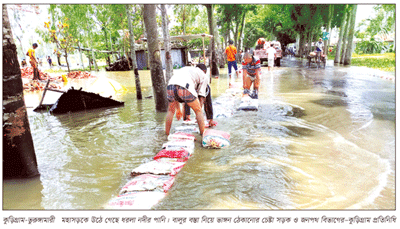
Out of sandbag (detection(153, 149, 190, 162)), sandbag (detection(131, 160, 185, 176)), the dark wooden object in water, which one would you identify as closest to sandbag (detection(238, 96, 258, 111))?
sandbag (detection(153, 149, 190, 162))

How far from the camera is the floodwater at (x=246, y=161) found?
8.36 ft

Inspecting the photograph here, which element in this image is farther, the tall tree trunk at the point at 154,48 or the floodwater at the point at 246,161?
the tall tree trunk at the point at 154,48

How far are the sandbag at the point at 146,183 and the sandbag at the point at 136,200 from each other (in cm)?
8

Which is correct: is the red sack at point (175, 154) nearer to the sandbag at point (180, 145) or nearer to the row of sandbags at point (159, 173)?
the row of sandbags at point (159, 173)

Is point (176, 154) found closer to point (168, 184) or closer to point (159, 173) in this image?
point (159, 173)

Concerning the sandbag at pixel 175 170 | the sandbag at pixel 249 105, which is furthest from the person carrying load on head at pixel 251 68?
the sandbag at pixel 175 170

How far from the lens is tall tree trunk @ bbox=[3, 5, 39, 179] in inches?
105

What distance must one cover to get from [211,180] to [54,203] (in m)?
1.67

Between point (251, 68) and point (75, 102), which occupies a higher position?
point (251, 68)

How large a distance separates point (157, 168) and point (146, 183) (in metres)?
0.40

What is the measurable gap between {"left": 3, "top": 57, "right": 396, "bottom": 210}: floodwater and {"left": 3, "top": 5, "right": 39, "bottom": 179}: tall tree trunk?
0.18 m

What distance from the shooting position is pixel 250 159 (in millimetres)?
3467

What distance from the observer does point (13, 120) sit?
278 centimetres

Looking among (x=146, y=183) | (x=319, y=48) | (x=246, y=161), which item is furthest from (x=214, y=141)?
(x=319, y=48)
